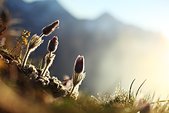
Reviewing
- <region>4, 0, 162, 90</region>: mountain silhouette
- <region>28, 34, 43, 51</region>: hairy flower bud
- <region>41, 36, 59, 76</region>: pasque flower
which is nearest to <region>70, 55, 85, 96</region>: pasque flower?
<region>41, 36, 59, 76</region>: pasque flower

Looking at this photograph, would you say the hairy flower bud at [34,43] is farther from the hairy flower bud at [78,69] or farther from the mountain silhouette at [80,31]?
the mountain silhouette at [80,31]

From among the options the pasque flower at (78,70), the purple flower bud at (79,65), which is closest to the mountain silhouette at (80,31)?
the pasque flower at (78,70)

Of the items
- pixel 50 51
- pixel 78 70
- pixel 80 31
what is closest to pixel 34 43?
pixel 50 51

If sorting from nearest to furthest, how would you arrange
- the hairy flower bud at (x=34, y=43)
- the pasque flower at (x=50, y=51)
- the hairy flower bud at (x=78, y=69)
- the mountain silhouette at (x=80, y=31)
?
the hairy flower bud at (x=78, y=69) < the pasque flower at (x=50, y=51) < the hairy flower bud at (x=34, y=43) < the mountain silhouette at (x=80, y=31)

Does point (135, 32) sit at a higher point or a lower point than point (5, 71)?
higher

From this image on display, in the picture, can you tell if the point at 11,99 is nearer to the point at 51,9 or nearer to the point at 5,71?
the point at 5,71

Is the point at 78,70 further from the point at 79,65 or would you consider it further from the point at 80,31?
the point at 80,31

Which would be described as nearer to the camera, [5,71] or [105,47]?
[5,71]

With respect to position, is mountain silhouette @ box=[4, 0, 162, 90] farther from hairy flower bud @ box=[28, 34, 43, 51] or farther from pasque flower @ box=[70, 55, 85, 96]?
pasque flower @ box=[70, 55, 85, 96]

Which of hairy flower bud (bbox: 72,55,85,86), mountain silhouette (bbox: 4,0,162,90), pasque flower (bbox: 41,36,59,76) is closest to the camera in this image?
hairy flower bud (bbox: 72,55,85,86)

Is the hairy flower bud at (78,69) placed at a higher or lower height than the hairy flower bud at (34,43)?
lower

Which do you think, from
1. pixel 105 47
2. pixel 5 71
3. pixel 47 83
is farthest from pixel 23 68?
pixel 105 47
